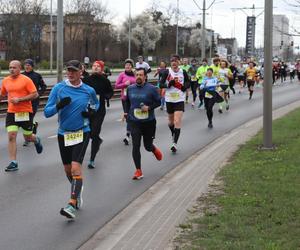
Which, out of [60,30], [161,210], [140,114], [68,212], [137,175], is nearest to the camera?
[68,212]

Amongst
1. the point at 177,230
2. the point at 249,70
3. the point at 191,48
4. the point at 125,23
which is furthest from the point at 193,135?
the point at 191,48

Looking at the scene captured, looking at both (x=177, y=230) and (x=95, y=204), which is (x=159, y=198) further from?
(x=177, y=230)

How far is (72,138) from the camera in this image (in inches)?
270

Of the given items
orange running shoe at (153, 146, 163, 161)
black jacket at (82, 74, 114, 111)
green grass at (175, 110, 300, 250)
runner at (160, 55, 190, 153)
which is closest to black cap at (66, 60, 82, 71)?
green grass at (175, 110, 300, 250)

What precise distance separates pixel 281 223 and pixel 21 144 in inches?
309

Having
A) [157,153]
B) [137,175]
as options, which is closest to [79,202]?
[137,175]

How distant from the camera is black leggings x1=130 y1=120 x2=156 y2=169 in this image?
902 cm

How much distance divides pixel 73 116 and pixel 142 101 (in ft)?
7.98

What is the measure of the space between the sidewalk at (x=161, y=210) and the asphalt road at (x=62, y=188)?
0.16m

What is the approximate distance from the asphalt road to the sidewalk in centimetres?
16

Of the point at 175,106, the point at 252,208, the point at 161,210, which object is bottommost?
the point at 161,210

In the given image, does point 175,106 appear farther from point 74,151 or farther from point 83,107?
point 74,151

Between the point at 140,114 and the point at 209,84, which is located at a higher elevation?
the point at 209,84

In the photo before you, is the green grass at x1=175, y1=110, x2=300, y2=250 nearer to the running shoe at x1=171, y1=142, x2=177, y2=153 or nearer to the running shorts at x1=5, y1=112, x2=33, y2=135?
the running shoe at x1=171, y1=142, x2=177, y2=153
